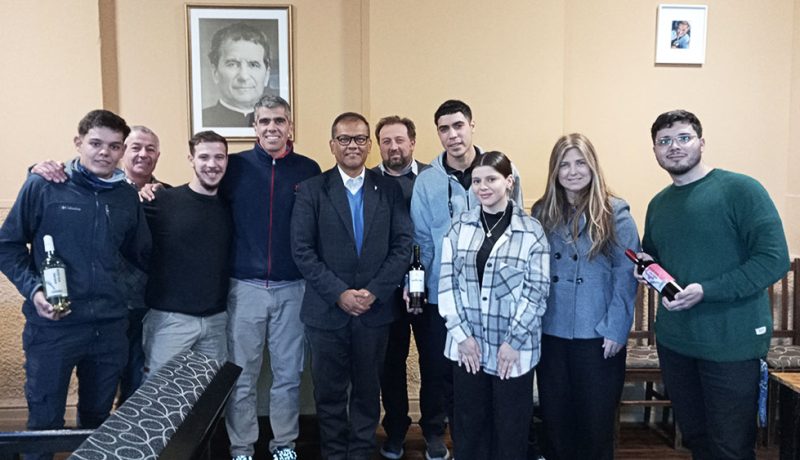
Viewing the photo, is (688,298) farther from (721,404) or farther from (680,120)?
Answer: (680,120)

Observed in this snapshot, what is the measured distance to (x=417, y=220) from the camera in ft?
8.70

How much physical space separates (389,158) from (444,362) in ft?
3.38

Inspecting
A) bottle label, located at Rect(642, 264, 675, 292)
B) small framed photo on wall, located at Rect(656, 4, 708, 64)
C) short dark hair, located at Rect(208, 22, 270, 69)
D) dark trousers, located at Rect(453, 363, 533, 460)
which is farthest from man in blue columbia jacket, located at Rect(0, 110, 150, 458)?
small framed photo on wall, located at Rect(656, 4, 708, 64)

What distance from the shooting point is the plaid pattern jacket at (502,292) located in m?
2.15

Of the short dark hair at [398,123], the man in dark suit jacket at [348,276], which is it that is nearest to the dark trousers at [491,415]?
the man in dark suit jacket at [348,276]

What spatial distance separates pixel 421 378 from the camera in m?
2.83

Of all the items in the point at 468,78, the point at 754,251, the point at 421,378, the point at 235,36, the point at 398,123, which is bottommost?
the point at 421,378

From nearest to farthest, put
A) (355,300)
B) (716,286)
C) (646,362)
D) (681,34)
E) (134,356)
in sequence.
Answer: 1. (716,286)
2. (355,300)
3. (134,356)
4. (646,362)
5. (681,34)

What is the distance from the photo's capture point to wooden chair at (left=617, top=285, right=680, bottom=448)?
2.94 meters

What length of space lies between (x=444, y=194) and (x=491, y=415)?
3.08 ft

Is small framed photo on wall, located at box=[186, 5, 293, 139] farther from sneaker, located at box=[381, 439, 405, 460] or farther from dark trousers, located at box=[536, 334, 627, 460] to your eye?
dark trousers, located at box=[536, 334, 627, 460]

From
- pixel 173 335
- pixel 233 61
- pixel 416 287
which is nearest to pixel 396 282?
pixel 416 287

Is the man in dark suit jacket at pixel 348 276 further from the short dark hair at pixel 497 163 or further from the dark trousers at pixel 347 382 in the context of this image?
the short dark hair at pixel 497 163

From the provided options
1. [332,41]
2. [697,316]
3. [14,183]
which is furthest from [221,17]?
[697,316]
